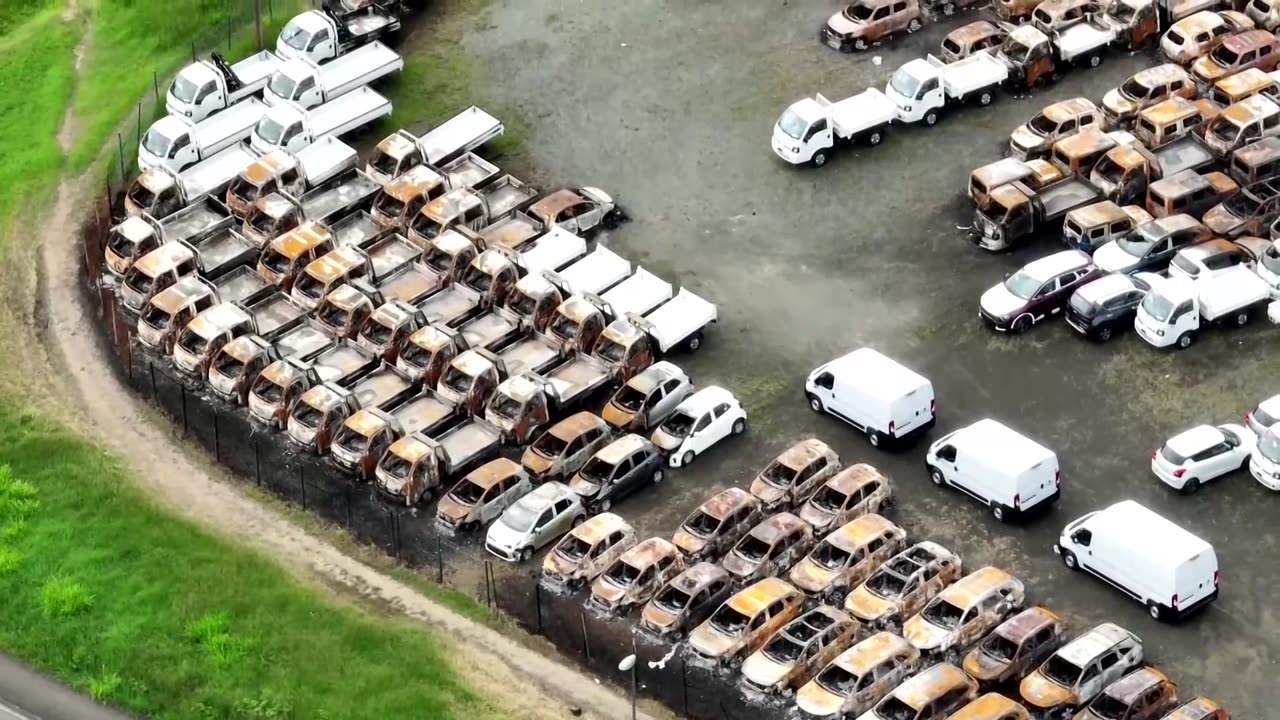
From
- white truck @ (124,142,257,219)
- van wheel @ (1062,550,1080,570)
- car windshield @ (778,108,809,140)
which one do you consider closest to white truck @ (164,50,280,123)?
white truck @ (124,142,257,219)

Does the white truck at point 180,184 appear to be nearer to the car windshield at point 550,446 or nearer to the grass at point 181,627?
the grass at point 181,627

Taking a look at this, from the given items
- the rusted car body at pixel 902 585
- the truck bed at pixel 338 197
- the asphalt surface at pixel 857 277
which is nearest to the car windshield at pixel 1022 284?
the asphalt surface at pixel 857 277

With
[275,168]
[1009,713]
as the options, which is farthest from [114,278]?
[1009,713]

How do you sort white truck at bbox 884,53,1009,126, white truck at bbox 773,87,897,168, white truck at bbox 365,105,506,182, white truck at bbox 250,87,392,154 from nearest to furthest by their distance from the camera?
white truck at bbox 365,105,506,182 → white truck at bbox 773,87,897,168 → white truck at bbox 250,87,392,154 → white truck at bbox 884,53,1009,126

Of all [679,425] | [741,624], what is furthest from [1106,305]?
[741,624]

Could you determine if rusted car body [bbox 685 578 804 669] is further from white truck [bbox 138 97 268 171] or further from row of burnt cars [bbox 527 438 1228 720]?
white truck [bbox 138 97 268 171]
